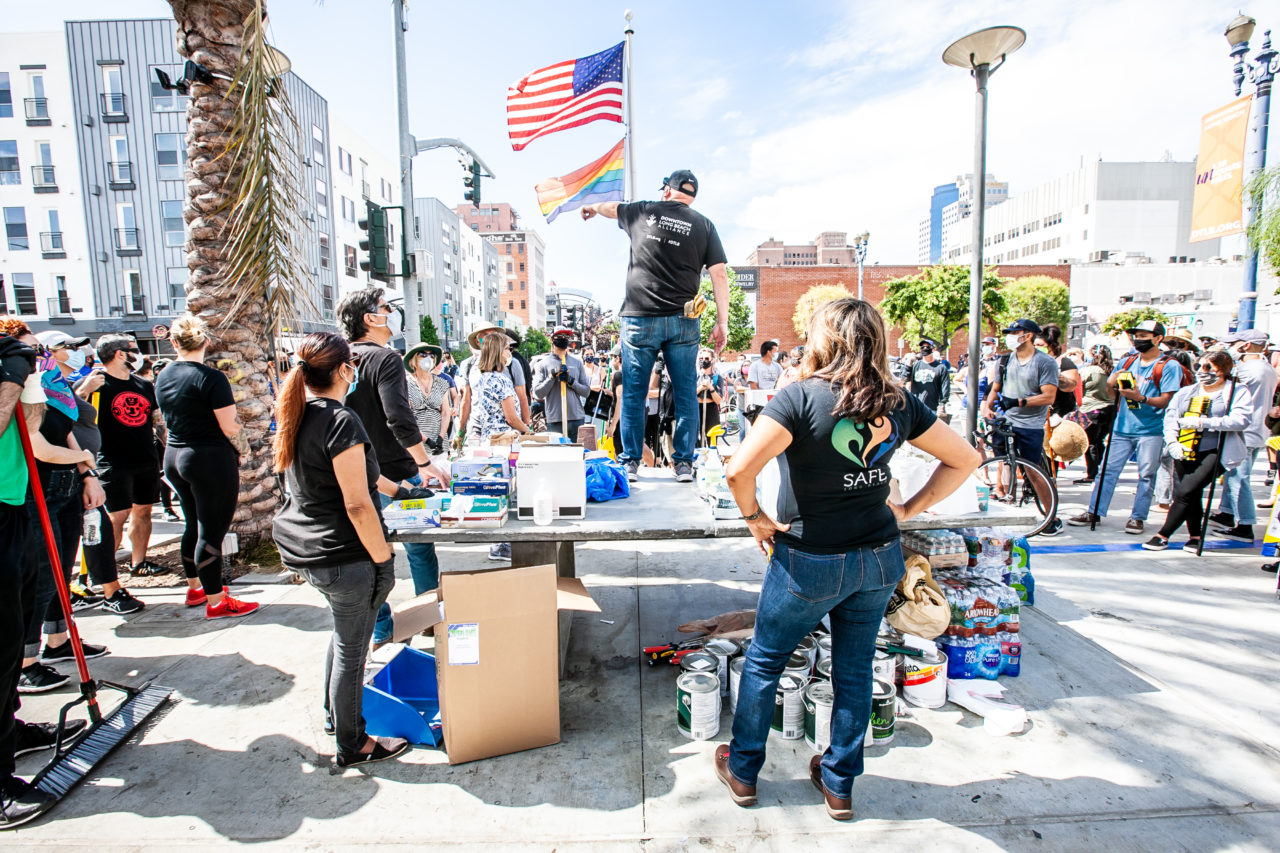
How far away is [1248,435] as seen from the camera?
17.8 ft

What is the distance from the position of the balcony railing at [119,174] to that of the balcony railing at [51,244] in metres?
3.09

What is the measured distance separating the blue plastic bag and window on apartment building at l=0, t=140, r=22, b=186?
3636 cm

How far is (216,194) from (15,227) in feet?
105

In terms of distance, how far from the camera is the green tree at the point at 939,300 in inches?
1318

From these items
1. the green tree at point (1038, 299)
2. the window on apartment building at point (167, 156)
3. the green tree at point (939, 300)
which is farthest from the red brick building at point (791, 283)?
the window on apartment building at point (167, 156)

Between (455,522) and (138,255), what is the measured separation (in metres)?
33.4

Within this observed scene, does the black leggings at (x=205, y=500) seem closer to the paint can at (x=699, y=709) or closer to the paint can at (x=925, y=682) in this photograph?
the paint can at (x=699, y=709)

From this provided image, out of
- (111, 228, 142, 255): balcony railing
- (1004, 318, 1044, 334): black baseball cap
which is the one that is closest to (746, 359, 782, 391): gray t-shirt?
(1004, 318, 1044, 334): black baseball cap

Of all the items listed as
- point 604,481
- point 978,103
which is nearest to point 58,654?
point 604,481

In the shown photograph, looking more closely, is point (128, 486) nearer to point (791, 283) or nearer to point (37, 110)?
point (37, 110)

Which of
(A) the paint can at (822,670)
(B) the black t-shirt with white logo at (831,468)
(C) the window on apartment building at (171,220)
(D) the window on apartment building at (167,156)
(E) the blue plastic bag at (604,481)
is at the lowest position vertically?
(A) the paint can at (822,670)

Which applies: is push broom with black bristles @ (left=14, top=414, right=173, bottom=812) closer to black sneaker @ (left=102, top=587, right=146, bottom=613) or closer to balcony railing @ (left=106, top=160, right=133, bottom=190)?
black sneaker @ (left=102, top=587, right=146, bottom=613)

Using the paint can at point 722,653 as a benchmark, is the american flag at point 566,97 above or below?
above

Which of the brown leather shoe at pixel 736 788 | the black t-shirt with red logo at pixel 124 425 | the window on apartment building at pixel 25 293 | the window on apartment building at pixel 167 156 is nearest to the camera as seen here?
the brown leather shoe at pixel 736 788
